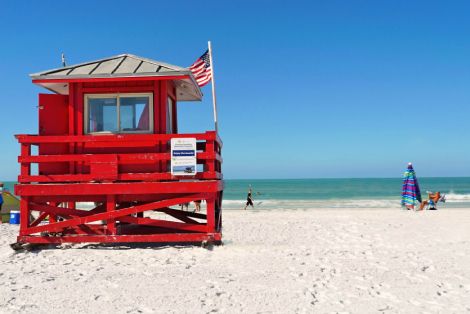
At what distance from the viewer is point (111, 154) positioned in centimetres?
988

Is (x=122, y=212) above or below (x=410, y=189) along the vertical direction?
above

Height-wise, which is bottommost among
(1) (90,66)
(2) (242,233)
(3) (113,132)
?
(2) (242,233)

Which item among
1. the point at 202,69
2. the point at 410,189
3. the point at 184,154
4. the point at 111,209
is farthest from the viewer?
the point at 410,189

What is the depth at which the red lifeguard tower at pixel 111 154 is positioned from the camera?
9836 millimetres

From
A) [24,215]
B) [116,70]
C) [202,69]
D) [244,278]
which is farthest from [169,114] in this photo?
[244,278]

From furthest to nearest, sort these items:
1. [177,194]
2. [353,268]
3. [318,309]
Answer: [177,194]
[353,268]
[318,309]

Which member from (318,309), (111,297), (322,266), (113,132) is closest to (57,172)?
(113,132)

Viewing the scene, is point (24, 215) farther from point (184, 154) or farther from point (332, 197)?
point (332, 197)

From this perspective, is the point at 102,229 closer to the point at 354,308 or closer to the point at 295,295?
the point at 295,295

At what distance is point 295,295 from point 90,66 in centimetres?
666

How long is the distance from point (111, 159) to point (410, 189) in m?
19.3

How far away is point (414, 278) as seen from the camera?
7.77m

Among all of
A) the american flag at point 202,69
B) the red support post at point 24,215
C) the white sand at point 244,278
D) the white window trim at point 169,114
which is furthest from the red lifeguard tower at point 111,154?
the american flag at point 202,69

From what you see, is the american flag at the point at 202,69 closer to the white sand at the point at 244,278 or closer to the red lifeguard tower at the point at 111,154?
the red lifeguard tower at the point at 111,154
